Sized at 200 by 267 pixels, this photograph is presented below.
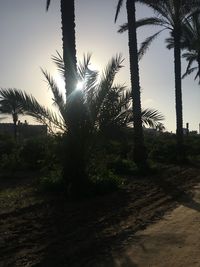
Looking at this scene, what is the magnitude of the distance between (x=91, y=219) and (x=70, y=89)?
5320 millimetres

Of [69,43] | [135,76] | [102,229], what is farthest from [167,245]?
[135,76]

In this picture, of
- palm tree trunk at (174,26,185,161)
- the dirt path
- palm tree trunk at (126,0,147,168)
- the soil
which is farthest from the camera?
palm tree trunk at (174,26,185,161)

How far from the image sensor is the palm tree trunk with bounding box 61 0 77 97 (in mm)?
15398

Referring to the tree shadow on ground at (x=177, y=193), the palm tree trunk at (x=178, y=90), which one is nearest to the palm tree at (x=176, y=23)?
the palm tree trunk at (x=178, y=90)

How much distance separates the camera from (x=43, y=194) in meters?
14.9

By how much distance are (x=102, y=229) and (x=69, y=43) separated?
23.8ft

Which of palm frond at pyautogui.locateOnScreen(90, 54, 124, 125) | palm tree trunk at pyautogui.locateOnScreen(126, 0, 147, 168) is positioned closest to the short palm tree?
palm frond at pyautogui.locateOnScreen(90, 54, 124, 125)

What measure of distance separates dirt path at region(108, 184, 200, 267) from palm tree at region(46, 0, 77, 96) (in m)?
5.77

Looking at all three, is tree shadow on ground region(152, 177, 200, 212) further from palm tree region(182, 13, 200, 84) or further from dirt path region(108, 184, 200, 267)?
palm tree region(182, 13, 200, 84)

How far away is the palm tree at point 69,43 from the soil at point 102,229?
10.7ft

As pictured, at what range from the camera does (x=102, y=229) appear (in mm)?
9844

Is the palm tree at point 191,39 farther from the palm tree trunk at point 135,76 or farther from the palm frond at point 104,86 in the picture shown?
the palm frond at point 104,86

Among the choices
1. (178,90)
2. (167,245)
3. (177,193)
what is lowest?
(167,245)

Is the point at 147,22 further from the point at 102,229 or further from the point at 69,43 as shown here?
the point at 102,229
